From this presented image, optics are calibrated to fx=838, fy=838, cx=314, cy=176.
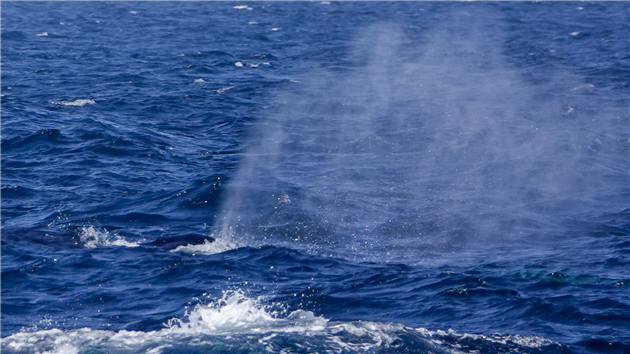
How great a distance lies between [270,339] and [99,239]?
10603mm

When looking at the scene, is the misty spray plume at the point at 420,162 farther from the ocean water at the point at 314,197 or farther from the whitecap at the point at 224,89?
the whitecap at the point at 224,89

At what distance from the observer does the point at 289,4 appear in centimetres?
10750

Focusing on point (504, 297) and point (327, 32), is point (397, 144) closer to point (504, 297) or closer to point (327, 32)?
point (504, 297)

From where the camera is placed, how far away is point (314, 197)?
118ft

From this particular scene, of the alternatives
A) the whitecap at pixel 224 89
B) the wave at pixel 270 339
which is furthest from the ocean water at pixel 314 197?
the whitecap at pixel 224 89

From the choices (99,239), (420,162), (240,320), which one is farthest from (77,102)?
(240,320)

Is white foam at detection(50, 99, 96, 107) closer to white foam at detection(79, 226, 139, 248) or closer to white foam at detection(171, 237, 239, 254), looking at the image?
white foam at detection(79, 226, 139, 248)

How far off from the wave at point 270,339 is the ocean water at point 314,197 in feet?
0.23

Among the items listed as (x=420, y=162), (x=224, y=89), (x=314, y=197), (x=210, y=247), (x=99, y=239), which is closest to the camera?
(x=210, y=247)

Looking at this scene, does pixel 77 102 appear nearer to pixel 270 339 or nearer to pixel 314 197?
pixel 314 197

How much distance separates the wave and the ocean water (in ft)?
0.23

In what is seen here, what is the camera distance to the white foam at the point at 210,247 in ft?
96.6

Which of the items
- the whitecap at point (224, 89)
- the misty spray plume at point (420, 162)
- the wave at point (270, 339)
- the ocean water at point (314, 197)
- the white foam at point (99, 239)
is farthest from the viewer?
the whitecap at point (224, 89)

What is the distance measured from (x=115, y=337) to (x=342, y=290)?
7.07 metres
